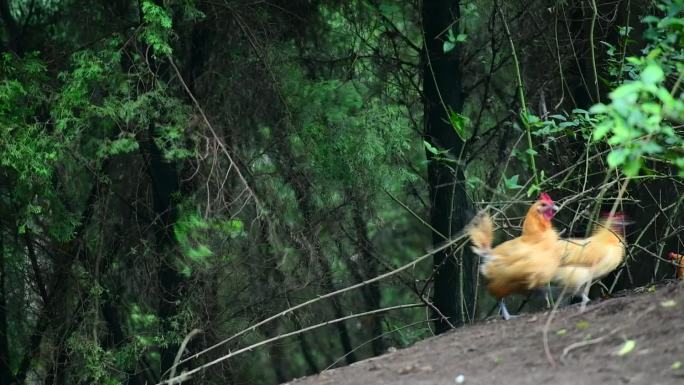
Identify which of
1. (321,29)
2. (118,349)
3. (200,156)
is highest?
(321,29)

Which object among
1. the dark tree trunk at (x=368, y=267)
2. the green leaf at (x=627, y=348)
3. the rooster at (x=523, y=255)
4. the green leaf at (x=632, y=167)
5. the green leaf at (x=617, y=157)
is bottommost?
the dark tree trunk at (x=368, y=267)

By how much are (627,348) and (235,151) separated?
6.90 meters

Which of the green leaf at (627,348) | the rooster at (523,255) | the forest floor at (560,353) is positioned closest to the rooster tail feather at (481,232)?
the rooster at (523,255)

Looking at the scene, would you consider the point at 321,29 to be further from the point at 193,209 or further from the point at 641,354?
the point at 641,354

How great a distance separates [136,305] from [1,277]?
7.71 feet

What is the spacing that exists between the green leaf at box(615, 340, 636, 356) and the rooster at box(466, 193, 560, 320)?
1.70 meters

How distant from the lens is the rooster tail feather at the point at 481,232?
268 inches

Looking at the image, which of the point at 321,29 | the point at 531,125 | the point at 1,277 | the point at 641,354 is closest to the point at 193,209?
the point at 321,29

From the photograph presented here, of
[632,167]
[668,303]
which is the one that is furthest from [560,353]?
[632,167]

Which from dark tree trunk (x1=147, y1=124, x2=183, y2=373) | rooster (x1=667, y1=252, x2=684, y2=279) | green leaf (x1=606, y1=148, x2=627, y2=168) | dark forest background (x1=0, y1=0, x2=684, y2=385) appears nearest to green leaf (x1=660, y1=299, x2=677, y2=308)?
green leaf (x1=606, y1=148, x2=627, y2=168)

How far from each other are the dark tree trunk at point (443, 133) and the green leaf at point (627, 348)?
5524 mm

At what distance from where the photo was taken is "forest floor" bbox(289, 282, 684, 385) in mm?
4508

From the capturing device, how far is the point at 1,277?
43.0 ft

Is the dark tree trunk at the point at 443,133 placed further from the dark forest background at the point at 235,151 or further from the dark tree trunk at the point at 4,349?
the dark tree trunk at the point at 4,349
